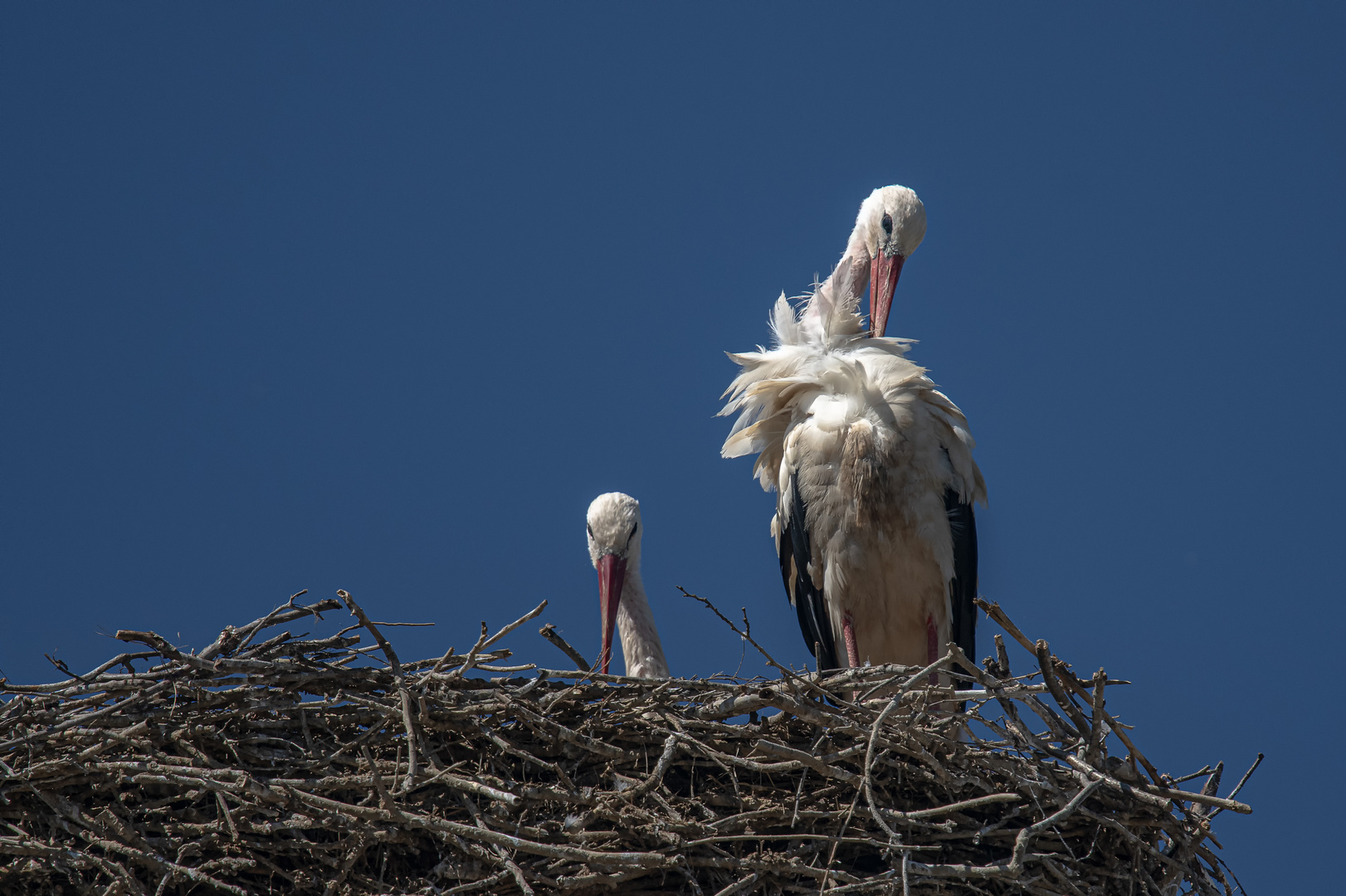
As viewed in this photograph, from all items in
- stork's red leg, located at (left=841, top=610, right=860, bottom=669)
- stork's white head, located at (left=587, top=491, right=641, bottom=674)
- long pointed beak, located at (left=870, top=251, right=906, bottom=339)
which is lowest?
stork's red leg, located at (left=841, top=610, right=860, bottom=669)

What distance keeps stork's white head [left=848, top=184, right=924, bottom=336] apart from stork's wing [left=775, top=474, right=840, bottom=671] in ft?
2.52

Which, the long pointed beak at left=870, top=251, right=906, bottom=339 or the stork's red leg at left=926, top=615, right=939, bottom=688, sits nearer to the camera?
the stork's red leg at left=926, top=615, right=939, bottom=688

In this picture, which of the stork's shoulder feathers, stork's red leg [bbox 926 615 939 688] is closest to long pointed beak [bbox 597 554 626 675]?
the stork's shoulder feathers

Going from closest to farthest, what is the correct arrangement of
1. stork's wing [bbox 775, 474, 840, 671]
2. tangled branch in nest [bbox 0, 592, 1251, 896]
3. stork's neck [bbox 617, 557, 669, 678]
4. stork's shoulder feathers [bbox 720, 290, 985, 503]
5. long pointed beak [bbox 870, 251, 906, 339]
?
tangled branch in nest [bbox 0, 592, 1251, 896]
stork's shoulder feathers [bbox 720, 290, 985, 503]
stork's wing [bbox 775, 474, 840, 671]
stork's neck [bbox 617, 557, 669, 678]
long pointed beak [bbox 870, 251, 906, 339]

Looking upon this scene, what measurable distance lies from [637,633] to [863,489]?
37.0 inches

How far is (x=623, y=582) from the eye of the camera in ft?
14.7

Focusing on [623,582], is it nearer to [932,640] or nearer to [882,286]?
[932,640]

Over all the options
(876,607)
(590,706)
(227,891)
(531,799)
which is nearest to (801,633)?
(876,607)

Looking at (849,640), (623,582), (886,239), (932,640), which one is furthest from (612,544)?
(886,239)

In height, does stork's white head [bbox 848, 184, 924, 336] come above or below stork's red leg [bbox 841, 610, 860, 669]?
above

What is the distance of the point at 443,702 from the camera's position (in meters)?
2.76

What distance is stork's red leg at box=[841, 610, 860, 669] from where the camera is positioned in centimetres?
405

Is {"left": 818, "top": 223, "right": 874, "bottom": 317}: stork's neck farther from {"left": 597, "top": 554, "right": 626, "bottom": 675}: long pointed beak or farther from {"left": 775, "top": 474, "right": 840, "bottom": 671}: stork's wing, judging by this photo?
{"left": 597, "top": 554, "right": 626, "bottom": 675}: long pointed beak

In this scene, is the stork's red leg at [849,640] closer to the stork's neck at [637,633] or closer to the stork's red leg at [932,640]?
the stork's red leg at [932,640]
